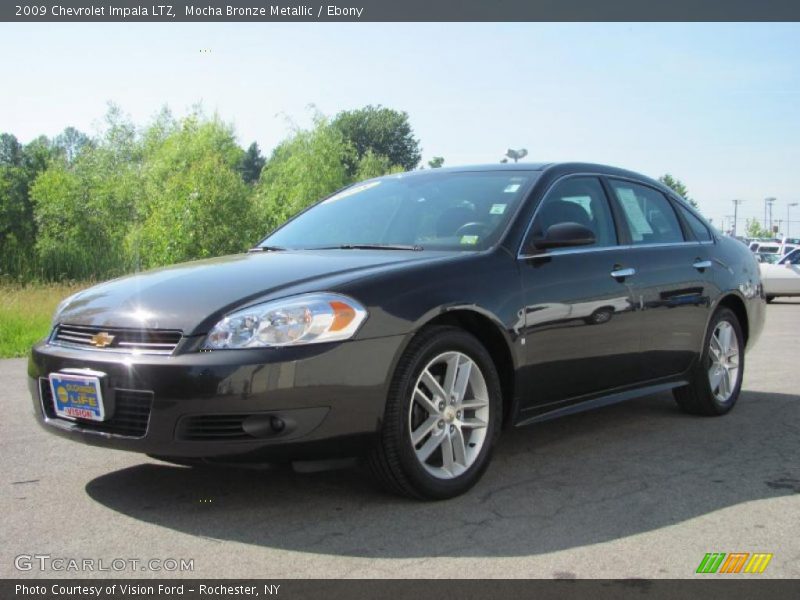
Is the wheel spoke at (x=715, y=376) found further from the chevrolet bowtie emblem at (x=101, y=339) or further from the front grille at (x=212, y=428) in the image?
the chevrolet bowtie emblem at (x=101, y=339)

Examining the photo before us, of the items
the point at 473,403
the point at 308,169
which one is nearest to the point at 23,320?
the point at 473,403

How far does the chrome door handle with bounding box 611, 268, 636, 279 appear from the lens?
16.5ft

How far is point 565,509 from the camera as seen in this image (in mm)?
3820

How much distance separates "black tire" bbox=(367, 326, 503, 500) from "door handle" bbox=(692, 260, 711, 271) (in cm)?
240

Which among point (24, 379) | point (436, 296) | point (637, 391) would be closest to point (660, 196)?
point (637, 391)

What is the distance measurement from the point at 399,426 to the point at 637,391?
208cm

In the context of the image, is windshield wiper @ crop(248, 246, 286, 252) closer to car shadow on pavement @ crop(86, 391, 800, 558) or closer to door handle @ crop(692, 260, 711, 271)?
car shadow on pavement @ crop(86, 391, 800, 558)

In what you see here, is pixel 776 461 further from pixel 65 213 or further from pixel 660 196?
pixel 65 213

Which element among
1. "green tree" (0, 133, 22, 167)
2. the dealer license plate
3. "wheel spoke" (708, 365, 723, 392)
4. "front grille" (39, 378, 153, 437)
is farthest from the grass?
"green tree" (0, 133, 22, 167)

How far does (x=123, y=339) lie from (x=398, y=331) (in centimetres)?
114

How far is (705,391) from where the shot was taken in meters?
5.91

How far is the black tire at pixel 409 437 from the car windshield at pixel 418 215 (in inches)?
26.1

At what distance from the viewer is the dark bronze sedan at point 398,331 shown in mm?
3514
